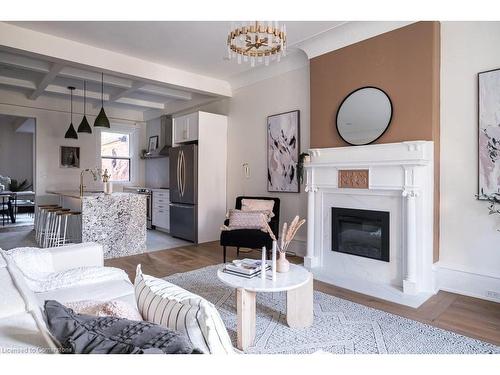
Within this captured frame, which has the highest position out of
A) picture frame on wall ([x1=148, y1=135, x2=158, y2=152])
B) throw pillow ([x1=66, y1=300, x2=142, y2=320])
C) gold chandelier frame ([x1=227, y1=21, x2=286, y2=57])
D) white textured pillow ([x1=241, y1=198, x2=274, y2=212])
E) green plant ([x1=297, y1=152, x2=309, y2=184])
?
gold chandelier frame ([x1=227, y1=21, x2=286, y2=57])

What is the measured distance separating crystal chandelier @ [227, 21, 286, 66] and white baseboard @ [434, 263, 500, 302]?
270 centimetres

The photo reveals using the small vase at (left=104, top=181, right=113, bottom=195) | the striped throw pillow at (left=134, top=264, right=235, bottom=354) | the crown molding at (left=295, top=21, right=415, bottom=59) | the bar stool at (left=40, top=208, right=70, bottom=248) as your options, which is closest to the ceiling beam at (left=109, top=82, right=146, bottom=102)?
the small vase at (left=104, top=181, right=113, bottom=195)

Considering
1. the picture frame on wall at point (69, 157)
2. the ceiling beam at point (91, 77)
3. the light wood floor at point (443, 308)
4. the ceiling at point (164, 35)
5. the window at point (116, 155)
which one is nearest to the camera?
the light wood floor at point (443, 308)

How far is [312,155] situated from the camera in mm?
3992

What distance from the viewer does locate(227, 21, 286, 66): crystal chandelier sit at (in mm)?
2586

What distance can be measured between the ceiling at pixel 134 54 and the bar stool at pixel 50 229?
6.99 ft

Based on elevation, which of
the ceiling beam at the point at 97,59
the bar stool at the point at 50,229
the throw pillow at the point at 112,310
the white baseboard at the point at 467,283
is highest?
the ceiling beam at the point at 97,59

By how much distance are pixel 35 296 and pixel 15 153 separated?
11513mm

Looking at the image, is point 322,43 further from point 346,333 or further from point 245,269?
point 346,333

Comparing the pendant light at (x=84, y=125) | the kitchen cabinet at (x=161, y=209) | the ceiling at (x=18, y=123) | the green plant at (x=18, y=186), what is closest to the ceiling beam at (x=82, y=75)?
the pendant light at (x=84, y=125)

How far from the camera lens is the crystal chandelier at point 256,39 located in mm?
2586

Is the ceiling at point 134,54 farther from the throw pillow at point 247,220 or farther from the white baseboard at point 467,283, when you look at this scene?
the white baseboard at point 467,283

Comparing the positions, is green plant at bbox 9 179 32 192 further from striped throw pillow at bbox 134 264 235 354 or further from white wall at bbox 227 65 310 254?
striped throw pillow at bbox 134 264 235 354
